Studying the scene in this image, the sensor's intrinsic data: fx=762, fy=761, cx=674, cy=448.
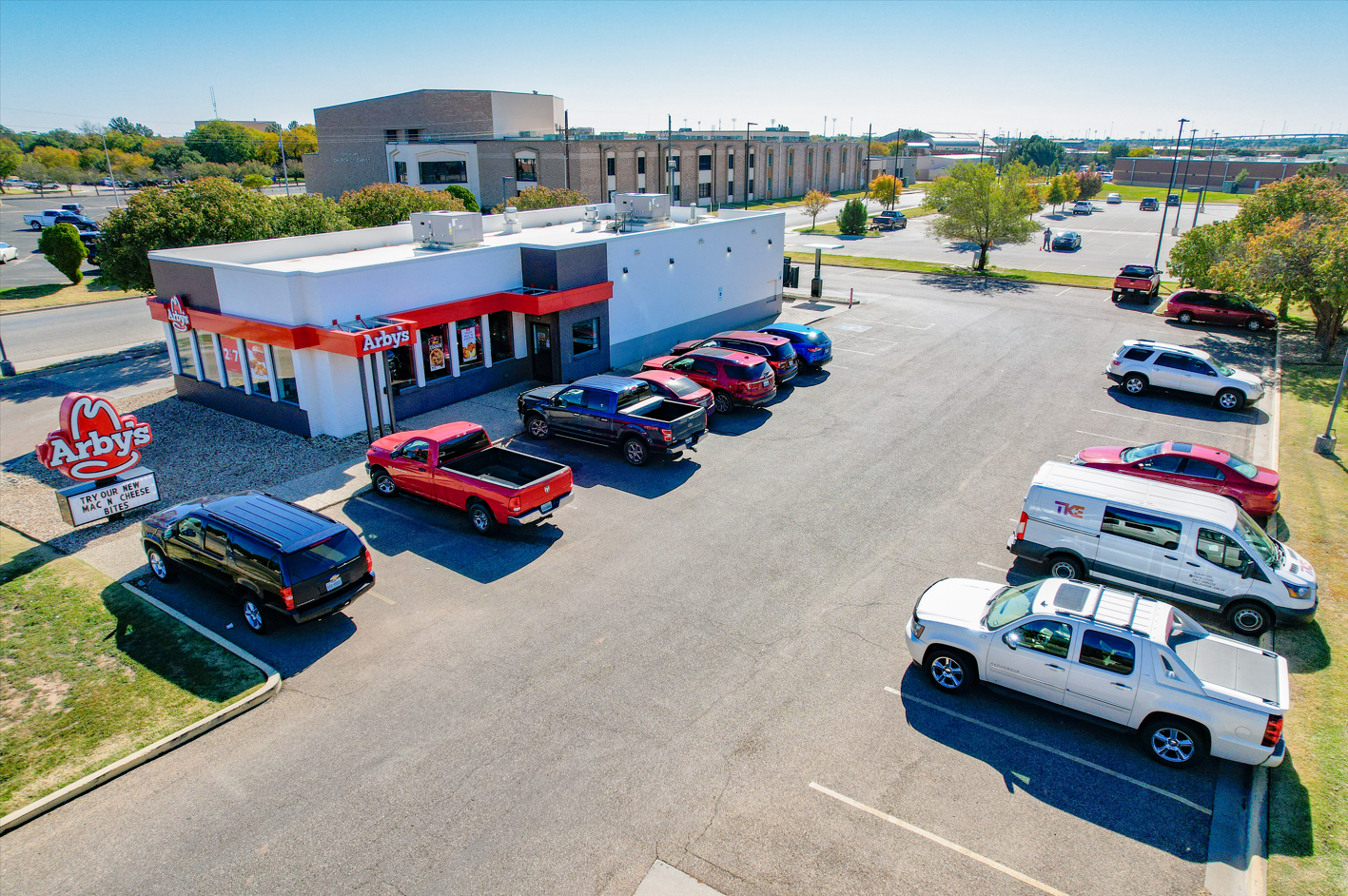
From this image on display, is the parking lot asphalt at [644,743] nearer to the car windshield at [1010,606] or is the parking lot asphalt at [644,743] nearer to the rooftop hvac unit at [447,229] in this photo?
the car windshield at [1010,606]

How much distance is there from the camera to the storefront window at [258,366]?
20.4 meters

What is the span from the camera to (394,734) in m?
9.78

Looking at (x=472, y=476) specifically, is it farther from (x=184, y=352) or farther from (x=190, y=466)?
(x=184, y=352)

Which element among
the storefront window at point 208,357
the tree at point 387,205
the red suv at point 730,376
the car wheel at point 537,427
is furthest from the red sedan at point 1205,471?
the tree at point 387,205

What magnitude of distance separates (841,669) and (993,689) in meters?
2.04

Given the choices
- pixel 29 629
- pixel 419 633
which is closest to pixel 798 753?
pixel 419 633

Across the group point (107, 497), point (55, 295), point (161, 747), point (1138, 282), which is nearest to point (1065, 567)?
point (161, 747)

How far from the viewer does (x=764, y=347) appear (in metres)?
24.0

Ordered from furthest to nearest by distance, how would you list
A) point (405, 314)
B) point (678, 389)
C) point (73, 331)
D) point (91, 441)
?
point (73, 331) → point (405, 314) → point (678, 389) → point (91, 441)

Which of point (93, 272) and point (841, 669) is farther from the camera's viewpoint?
point (93, 272)

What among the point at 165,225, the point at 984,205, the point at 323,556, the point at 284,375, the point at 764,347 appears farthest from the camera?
the point at 984,205

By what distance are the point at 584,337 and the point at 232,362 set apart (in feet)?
33.0

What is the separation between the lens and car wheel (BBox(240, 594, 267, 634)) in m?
11.9

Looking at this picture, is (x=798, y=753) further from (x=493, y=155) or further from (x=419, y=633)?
(x=493, y=155)
